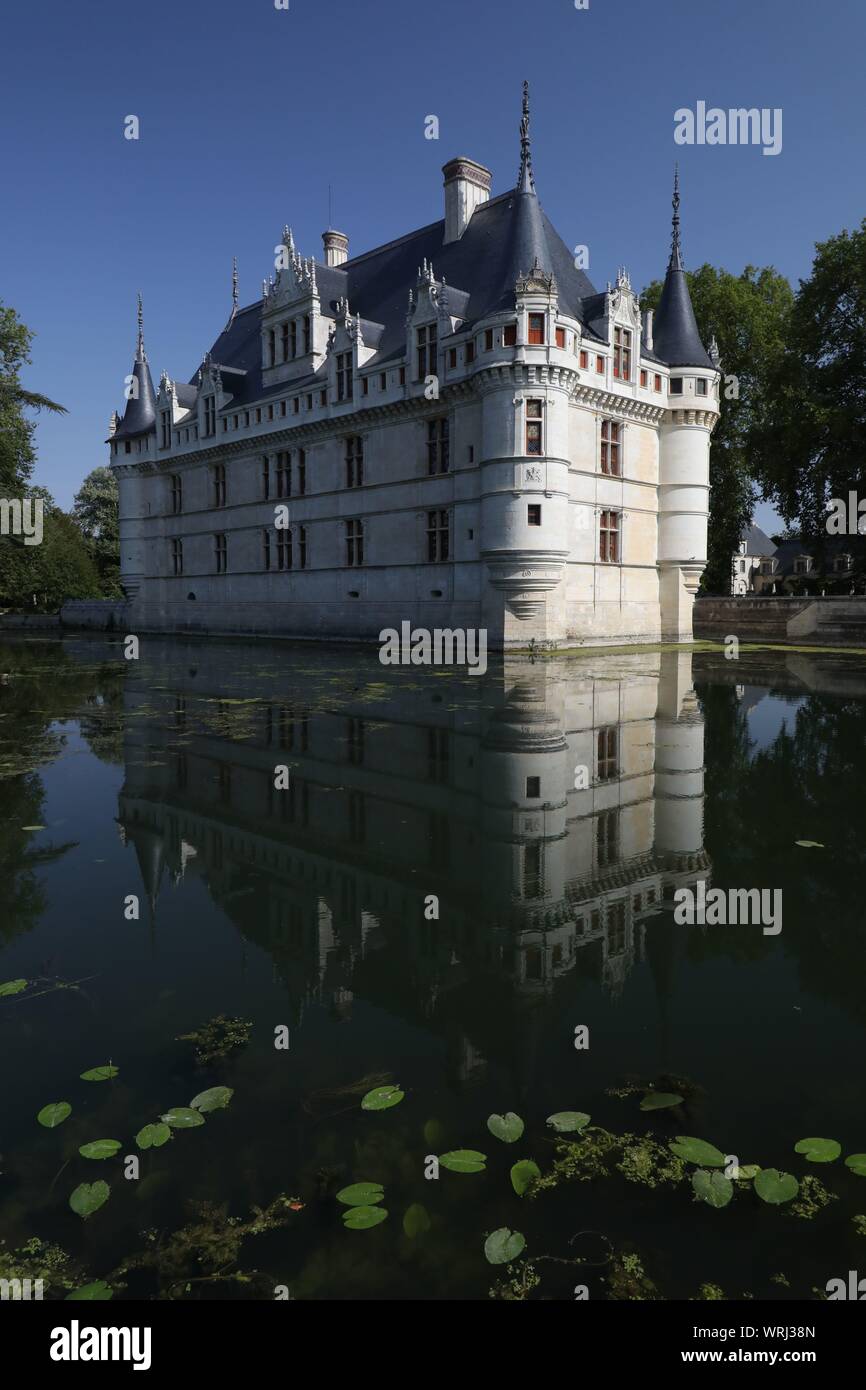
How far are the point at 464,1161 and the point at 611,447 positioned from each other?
30963 mm

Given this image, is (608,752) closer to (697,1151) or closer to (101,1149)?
(697,1151)

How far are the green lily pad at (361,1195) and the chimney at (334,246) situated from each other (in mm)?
48577

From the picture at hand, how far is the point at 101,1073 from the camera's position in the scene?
3.54 meters

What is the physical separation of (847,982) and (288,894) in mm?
3478

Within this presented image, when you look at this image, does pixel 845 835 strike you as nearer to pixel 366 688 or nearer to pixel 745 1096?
pixel 745 1096

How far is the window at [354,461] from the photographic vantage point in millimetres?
33531

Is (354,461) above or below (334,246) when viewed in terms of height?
below

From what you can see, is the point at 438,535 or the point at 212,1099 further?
the point at 438,535

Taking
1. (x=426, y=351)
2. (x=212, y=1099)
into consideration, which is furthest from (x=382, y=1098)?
(x=426, y=351)

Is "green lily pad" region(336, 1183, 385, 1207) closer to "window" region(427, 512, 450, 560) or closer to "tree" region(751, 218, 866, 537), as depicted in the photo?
"window" region(427, 512, 450, 560)

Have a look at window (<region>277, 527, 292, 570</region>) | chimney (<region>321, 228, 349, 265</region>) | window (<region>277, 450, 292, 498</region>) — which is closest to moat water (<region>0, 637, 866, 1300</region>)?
window (<region>277, 527, 292, 570</region>)

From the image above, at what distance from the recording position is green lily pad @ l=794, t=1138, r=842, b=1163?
298cm

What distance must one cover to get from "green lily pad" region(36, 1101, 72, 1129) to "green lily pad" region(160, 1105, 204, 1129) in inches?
15.3

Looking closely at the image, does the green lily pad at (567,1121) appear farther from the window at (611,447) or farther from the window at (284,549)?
the window at (284,549)
